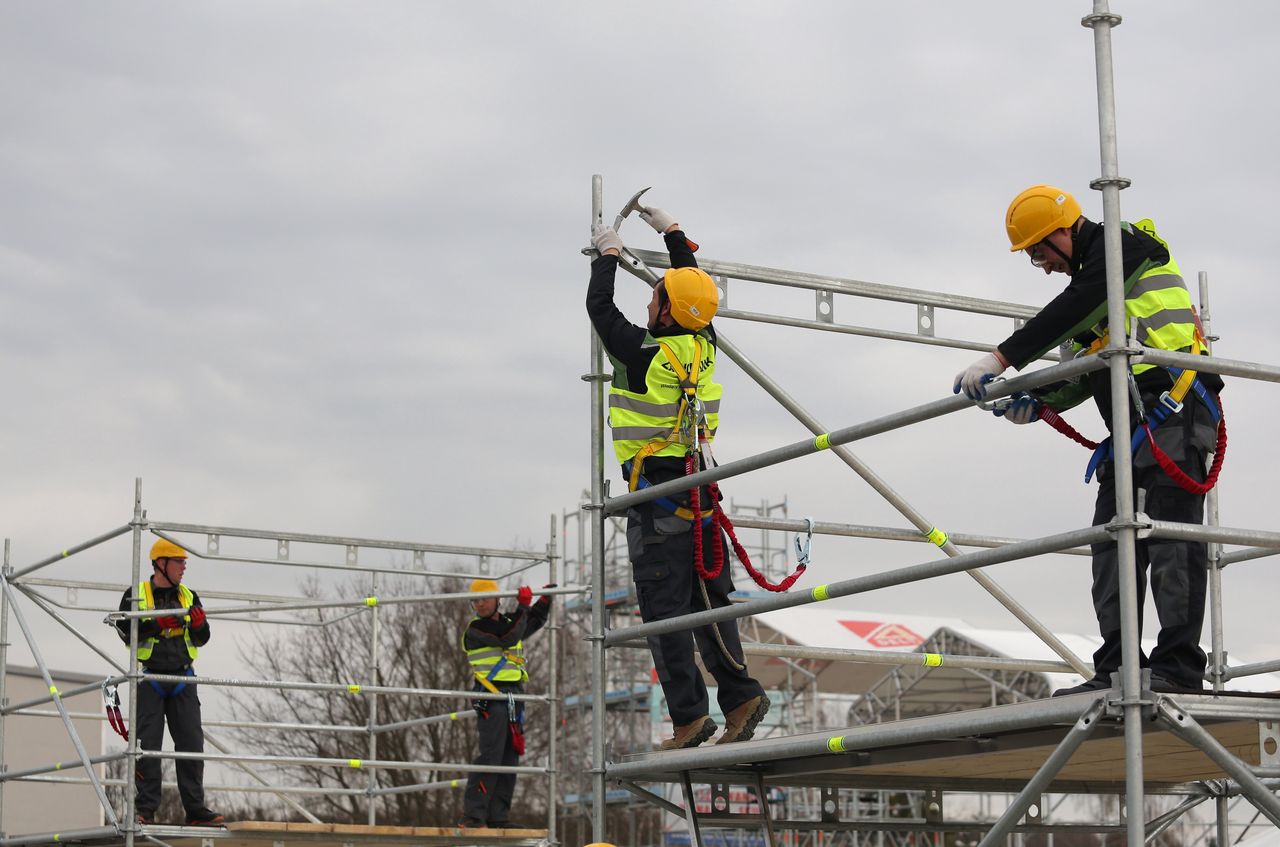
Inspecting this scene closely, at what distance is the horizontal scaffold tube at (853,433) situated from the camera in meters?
4.81

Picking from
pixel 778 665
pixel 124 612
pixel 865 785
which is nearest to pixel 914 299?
pixel 865 785

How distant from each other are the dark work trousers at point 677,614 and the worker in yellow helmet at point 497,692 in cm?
604

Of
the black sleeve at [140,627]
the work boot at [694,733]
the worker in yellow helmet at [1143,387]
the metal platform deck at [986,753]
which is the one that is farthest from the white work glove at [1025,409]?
the black sleeve at [140,627]

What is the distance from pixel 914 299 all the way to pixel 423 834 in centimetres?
590

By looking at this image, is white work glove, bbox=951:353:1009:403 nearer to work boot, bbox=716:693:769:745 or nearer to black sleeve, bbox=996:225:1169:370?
black sleeve, bbox=996:225:1169:370

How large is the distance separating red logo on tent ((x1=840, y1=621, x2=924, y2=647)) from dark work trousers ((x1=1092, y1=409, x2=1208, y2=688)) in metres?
24.5

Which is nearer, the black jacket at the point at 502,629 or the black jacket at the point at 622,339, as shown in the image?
the black jacket at the point at 622,339

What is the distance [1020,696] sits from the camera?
82.1 ft


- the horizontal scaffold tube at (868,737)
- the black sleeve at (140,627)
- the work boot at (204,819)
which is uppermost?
the black sleeve at (140,627)

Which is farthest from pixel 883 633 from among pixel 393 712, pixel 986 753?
pixel 986 753

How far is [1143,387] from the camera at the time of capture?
5.54m

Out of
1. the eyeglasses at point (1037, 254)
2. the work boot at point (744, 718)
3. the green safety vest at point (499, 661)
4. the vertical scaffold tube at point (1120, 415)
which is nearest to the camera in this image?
the vertical scaffold tube at point (1120, 415)

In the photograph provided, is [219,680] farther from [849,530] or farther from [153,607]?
[849,530]

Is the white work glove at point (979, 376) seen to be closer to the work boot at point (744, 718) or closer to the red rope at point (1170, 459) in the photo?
the red rope at point (1170, 459)
